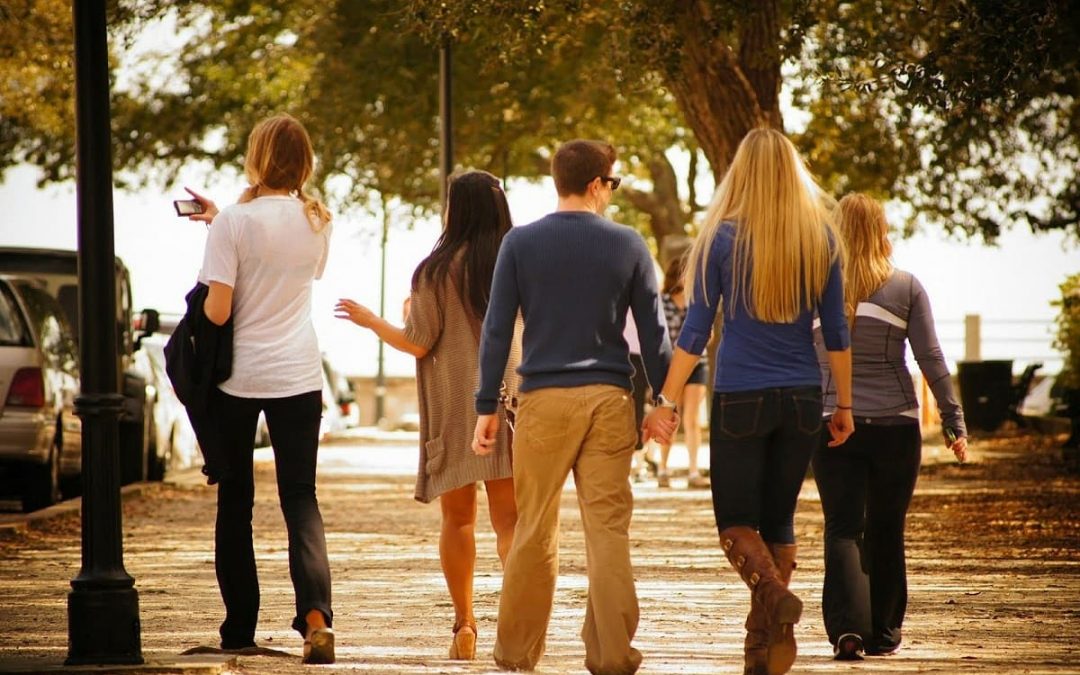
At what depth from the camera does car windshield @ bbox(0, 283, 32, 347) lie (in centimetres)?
1393

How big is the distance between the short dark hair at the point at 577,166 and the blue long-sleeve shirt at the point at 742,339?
18.8 inches

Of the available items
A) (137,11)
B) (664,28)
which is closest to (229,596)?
(664,28)

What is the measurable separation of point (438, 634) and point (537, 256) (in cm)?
209

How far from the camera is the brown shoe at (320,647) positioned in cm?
686

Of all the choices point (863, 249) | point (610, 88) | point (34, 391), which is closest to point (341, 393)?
point (610, 88)

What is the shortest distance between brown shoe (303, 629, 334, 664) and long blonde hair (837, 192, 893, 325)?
2291mm

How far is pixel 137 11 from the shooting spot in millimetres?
20422

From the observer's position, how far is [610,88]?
76.7ft

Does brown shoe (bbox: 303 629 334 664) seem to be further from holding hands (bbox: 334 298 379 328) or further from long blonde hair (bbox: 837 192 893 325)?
long blonde hair (bbox: 837 192 893 325)

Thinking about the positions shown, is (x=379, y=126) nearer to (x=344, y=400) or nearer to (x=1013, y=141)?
(x=1013, y=141)

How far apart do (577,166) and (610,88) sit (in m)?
16.9

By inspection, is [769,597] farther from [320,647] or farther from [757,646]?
[320,647]

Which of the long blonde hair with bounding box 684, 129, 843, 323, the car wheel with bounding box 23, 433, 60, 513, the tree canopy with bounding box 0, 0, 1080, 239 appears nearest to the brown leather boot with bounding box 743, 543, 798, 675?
the long blonde hair with bounding box 684, 129, 843, 323

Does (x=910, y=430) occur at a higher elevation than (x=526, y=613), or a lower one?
higher
